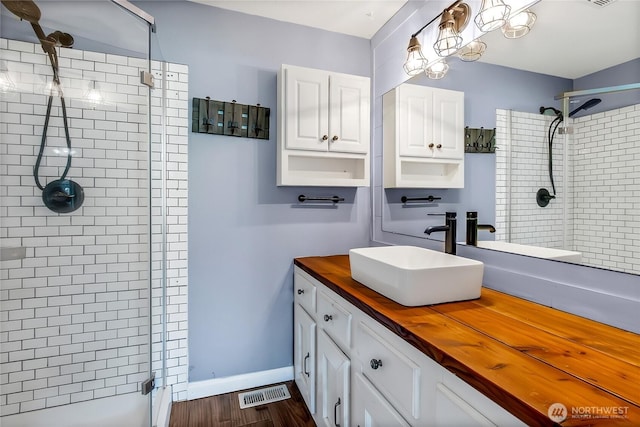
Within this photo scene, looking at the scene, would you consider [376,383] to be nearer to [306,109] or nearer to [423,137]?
[423,137]

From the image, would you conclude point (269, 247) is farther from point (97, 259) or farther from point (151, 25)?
point (151, 25)

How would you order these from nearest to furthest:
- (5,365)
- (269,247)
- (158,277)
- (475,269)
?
(475,269)
(5,365)
(158,277)
(269,247)

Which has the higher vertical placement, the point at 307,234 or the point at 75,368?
the point at 307,234

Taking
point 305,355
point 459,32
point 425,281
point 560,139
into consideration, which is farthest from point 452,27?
point 305,355

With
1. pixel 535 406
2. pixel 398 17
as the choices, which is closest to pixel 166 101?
pixel 398 17

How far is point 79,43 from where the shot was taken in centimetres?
163

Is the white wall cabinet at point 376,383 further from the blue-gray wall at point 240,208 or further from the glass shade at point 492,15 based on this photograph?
the glass shade at point 492,15

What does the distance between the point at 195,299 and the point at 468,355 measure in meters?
1.72

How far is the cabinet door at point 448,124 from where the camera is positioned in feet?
5.28

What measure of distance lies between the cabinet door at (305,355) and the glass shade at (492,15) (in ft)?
5.58

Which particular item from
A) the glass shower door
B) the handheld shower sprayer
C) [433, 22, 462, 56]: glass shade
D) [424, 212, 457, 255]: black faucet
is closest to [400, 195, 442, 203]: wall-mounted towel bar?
[424, 212, 457, 255]: black faucet

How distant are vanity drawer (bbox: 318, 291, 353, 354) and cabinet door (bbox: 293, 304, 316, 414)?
0.18 meters

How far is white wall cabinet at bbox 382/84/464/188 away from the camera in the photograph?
1.65m

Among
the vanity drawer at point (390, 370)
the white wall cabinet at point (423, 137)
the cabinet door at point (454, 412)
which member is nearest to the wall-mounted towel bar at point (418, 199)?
the white wall cabinet at point (423, 137)
